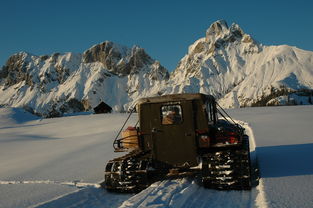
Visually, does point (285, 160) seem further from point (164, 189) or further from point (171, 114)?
point (164, 189)

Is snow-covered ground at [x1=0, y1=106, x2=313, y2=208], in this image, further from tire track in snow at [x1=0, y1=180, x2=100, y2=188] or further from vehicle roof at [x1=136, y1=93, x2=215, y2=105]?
vehicle roof at [x1=136, y1=93, x2=215, y2=105]

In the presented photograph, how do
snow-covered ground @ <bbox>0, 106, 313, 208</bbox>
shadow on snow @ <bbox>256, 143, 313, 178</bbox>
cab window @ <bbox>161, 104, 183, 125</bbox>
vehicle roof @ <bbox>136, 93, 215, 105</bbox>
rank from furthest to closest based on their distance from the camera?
1. cab window @ <bbox>161, 104, 183, 125</bbox>
2. vehicle roof @ <bbox>136, 93, 215, 105</bbox>
3. shadow on snow @ <bbox>256, 143, 313, 178</bbox>
4. snow-covered ground @ <bbox>0, 106, 313, 208</bbox>

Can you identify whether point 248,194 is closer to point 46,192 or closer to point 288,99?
point 46,192

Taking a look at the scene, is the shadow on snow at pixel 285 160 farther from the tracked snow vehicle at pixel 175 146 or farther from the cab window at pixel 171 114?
the cab window at pixel 171 114

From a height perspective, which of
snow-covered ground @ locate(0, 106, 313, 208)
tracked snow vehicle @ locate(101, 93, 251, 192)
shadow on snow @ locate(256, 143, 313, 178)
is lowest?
snow-covered ground @ locate(0, 106, 313, 208)

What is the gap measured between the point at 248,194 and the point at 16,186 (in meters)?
6.04

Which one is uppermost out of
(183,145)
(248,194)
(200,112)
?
(200,112)

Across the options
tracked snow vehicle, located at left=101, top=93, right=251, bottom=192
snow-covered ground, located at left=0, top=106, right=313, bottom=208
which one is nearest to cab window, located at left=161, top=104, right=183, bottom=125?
tracked snow vehicle, located at left=101, top=93, right=251, bottom=192

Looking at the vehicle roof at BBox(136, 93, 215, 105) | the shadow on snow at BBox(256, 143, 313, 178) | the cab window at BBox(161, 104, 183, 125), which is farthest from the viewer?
the cab window at BBox(161, 104, 183, 125)

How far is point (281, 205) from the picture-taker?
640cm

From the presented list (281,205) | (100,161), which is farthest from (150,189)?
(100,161)

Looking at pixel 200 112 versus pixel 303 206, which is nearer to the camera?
pixel 303 206

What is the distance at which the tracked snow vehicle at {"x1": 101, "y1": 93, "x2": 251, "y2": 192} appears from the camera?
8.91m

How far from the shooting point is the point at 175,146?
9.44 m
